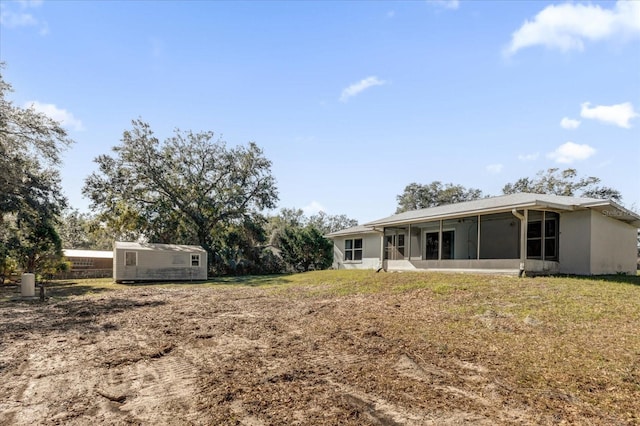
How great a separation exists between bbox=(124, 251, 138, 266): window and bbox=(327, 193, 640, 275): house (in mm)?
13604

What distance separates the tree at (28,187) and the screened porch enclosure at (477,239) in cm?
1655

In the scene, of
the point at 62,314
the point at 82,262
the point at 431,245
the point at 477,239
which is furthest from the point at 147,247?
the point at 477,239

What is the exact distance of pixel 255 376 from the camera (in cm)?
472

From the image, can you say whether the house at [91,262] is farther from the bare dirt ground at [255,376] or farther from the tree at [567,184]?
the tree at [567,184]

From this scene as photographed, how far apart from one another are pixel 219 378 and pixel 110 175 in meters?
27.9

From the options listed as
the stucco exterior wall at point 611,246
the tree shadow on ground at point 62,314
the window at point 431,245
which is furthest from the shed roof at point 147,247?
the stucco exterior wall at point 611,246

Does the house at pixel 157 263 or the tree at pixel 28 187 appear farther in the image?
the house at pixel 157 263

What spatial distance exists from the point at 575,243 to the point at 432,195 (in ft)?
101

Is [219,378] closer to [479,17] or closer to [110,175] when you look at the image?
[479,17]

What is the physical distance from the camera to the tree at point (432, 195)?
42781 mm

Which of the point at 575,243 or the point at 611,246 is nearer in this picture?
the point at 575,243

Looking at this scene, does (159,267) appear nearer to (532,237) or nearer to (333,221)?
(532,237)

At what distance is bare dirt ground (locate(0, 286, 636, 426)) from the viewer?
361 centimetres

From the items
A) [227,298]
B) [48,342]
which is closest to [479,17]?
[227,298]
